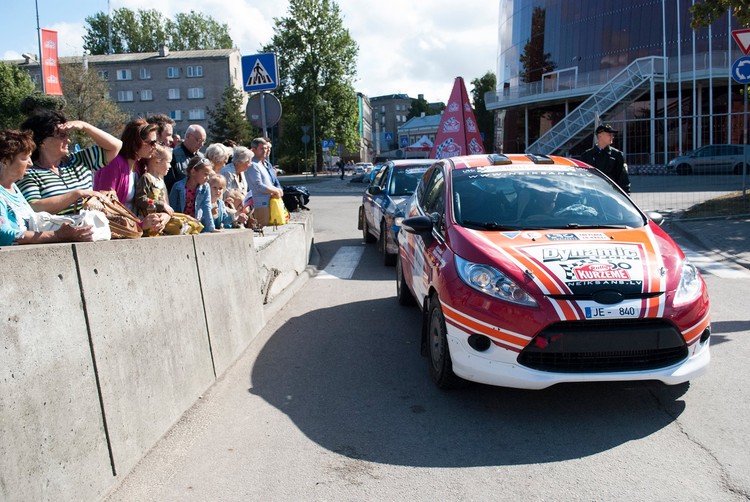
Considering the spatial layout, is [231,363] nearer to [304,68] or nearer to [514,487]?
[514,487]

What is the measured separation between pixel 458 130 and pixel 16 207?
53.7 feet

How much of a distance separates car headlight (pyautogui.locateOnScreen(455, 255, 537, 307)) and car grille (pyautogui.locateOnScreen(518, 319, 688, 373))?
10.1 inches

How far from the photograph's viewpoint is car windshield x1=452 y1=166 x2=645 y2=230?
5.13 m

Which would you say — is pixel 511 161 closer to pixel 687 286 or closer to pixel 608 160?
pixel 687 286

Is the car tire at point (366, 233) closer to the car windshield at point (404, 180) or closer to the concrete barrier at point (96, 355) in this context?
the car windshield at point (404, 180)

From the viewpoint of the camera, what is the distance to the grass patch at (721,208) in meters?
14.4

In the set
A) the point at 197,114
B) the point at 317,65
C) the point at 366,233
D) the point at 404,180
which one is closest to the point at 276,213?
the point at 404,180

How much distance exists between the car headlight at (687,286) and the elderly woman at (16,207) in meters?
3.53

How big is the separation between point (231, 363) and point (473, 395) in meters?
2.03

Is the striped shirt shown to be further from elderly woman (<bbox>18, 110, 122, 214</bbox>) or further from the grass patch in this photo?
the grass patch

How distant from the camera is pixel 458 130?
19.0 metres

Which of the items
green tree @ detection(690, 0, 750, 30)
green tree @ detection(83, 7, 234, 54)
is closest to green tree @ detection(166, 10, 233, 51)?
green tree @ detection(83, 7, 234, 54)

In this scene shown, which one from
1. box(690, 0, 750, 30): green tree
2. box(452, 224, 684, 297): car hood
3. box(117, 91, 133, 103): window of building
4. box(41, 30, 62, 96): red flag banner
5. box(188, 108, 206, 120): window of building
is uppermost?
box(117, 91, 133, 103): window of building

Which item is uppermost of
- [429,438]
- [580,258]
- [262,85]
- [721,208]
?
[262,85]
